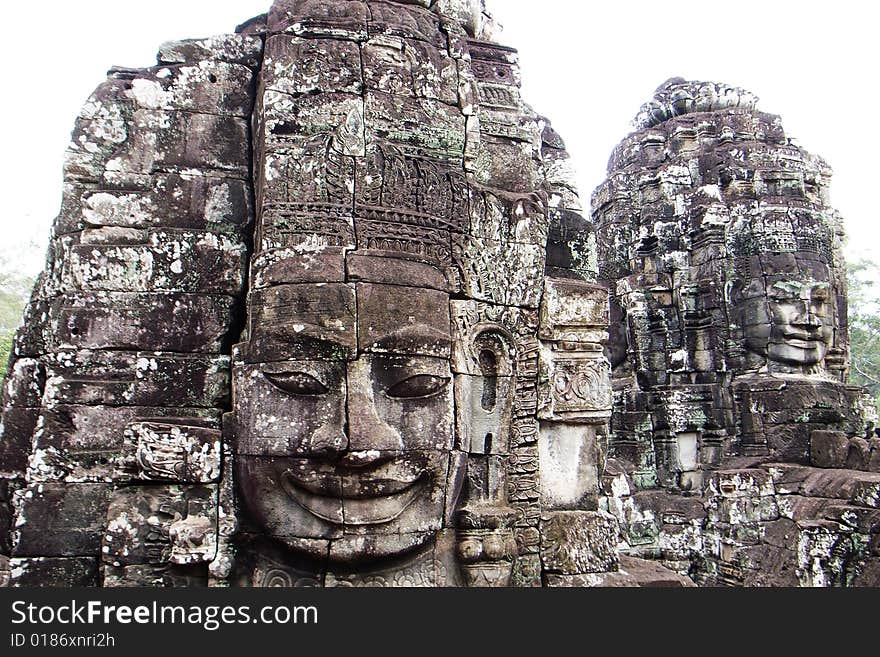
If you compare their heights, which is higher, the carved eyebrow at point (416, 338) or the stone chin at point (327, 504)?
the carved eyebrow at point (416, 338)

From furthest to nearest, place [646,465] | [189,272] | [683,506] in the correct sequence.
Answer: [646,465] → [683,506] → [189,272]

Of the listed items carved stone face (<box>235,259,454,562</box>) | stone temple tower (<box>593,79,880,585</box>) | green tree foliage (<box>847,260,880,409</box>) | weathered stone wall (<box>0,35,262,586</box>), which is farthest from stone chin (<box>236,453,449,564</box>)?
green tree foliage (<box>847,260,880,409</box>)

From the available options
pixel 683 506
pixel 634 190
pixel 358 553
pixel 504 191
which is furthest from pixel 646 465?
pixel 358 553

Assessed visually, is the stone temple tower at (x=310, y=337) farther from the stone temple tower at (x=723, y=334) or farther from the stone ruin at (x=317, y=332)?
the stone temple tower at (x=723, y=334)

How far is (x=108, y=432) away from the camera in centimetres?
411

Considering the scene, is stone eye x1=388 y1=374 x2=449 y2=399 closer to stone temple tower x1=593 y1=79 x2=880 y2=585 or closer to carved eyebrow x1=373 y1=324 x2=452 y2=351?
carved eyebrow x1=373 y1=324 x2=452 y2=351

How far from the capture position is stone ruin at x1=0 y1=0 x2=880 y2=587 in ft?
12.6

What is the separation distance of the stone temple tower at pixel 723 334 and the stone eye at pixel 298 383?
243 inches

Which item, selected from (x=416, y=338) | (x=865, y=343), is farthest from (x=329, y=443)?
(x=865, y=343)

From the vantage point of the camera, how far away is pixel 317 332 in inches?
152

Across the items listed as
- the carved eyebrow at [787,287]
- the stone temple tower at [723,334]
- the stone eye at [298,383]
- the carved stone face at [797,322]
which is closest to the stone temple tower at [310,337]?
the stone eye at [298,383]

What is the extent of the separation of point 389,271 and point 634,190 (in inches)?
422

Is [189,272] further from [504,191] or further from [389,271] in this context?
[504,191]

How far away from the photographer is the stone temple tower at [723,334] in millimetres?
9969
